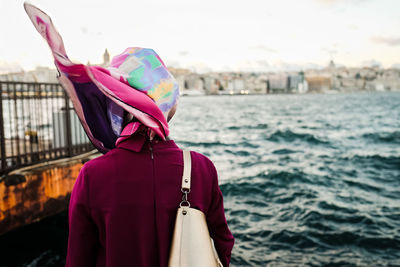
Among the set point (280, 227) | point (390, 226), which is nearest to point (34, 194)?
point (280, 227)

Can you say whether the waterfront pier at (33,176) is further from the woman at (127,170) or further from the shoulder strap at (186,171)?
the shoulder strap at (186,171)

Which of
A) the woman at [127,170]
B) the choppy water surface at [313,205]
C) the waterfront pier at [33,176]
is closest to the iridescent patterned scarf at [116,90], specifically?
the woman at [127,170]

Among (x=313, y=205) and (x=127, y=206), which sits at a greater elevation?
(x=127, y=206)

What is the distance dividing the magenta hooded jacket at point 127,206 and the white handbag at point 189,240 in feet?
0.18

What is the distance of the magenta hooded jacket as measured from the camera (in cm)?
168

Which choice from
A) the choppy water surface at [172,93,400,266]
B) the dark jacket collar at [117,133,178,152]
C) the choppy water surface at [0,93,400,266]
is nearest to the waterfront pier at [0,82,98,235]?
the choppy water surface at [0,93,400,266]

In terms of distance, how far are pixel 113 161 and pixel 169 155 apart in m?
0.28

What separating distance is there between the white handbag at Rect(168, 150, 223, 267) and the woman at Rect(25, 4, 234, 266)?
2.2 inches

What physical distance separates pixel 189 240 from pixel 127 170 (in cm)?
45

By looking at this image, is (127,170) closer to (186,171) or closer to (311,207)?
(186,171)

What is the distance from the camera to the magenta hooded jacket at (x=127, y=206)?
5.53 feet

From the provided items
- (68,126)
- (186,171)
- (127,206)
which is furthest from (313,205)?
(127,206)

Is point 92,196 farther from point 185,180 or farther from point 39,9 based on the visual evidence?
point 39,9

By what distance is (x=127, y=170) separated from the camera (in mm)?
1696
